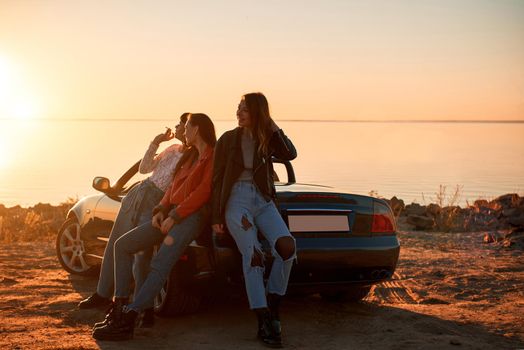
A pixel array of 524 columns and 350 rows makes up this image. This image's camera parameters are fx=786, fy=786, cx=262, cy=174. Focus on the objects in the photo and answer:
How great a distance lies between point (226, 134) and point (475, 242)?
23.4ft

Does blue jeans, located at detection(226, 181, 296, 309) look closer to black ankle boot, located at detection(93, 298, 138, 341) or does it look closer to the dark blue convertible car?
the dark blue convertible car

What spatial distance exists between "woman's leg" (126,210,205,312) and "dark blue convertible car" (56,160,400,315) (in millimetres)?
119

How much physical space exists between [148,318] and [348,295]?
204 centimetres

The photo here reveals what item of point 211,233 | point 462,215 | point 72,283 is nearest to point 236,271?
point 211,233

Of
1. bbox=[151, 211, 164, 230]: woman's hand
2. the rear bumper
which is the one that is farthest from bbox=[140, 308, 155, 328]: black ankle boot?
the rear bumper

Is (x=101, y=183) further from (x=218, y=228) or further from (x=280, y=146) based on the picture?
(x=280, y=146)

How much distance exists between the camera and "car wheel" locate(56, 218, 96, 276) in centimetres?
848

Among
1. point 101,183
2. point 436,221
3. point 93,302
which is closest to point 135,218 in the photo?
point 93,302

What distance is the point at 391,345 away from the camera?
5707 millimetres

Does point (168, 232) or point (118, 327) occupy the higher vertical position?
point (168, 232)

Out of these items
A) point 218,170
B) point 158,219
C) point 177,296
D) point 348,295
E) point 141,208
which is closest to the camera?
point 218,170

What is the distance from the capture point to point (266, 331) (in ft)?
18.6

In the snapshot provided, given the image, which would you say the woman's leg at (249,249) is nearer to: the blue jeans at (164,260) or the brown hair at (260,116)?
the blue jeans at (164,260)

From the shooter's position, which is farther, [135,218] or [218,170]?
[135,218]
